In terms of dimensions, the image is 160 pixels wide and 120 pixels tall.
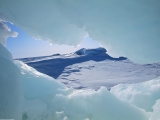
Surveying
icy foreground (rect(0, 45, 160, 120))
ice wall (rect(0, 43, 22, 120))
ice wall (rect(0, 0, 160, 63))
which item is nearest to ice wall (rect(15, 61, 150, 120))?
icy foreground (rect(0, 45, 160, 120))

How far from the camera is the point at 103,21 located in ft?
8.73

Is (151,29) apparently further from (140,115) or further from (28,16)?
(28,16)

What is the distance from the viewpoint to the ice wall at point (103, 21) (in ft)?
7.74

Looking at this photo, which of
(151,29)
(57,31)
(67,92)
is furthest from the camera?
(57,31)

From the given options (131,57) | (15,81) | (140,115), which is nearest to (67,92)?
(15,81)

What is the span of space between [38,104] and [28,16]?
1995mm

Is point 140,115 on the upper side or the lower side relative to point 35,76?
lower

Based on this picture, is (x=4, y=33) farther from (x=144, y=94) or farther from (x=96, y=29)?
(x=144, y=94)

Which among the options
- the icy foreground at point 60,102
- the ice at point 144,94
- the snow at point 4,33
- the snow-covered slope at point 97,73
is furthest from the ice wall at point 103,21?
the snow-covered slope at point 97,73

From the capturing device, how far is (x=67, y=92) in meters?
2.99

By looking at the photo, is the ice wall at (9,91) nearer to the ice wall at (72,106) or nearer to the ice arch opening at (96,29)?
the ice arch opening at (96,29)

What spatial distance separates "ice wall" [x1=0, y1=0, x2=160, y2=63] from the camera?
236cm

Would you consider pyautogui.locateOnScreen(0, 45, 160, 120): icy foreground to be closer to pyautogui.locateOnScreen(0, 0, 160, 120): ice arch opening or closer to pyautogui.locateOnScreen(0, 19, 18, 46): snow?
pyautogui.locateOnScreen(0, 0, 160, 120): ice arch opening

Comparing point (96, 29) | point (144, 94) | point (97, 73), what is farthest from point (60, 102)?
point (97, 73)
